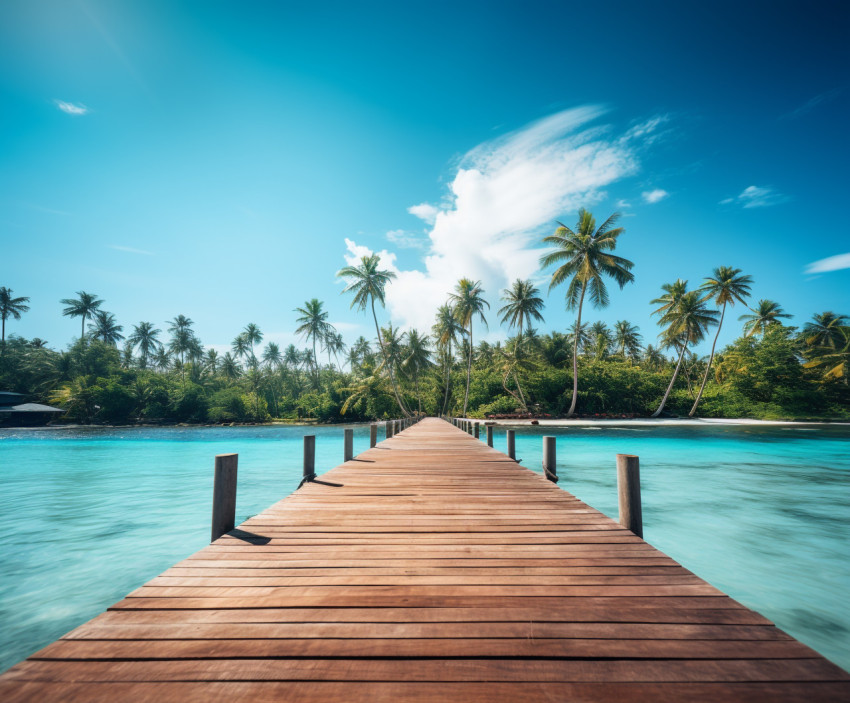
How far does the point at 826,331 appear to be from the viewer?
35406 millimetres

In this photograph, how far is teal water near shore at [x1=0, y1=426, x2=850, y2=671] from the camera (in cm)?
516

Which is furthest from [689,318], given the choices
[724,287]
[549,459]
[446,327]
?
[549,459]

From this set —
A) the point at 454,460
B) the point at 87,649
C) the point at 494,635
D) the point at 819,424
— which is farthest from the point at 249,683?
the point at 819,424

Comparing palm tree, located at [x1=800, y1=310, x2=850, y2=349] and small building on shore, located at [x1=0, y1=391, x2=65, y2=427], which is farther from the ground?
palm tree, located at [x1=800, y1=310, x2=850, y2=349]

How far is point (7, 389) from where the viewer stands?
39.8 m

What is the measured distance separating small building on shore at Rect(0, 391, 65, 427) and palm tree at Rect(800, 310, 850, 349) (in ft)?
231

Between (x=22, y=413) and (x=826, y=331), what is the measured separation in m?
74.6

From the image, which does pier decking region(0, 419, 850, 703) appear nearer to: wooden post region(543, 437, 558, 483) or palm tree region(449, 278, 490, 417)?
wooden post region(543, 437, 558, 483)

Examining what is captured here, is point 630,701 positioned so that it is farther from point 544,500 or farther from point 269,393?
point 269,393

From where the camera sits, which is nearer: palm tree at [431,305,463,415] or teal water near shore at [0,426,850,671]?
teal water near shore at [0,426,850,671]

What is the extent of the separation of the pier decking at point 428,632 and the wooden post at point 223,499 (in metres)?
0.21

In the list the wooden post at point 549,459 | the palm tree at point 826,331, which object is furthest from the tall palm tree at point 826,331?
the wooden post at point 549,459

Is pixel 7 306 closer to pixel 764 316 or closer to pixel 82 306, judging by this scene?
pixel 82 306

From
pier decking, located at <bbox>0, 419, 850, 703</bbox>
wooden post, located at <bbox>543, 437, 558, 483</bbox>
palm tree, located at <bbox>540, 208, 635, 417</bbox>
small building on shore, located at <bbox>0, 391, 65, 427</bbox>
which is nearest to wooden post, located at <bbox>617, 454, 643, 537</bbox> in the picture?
pier decking, located at <bbox>0, 419, 850, 703</bbox>
